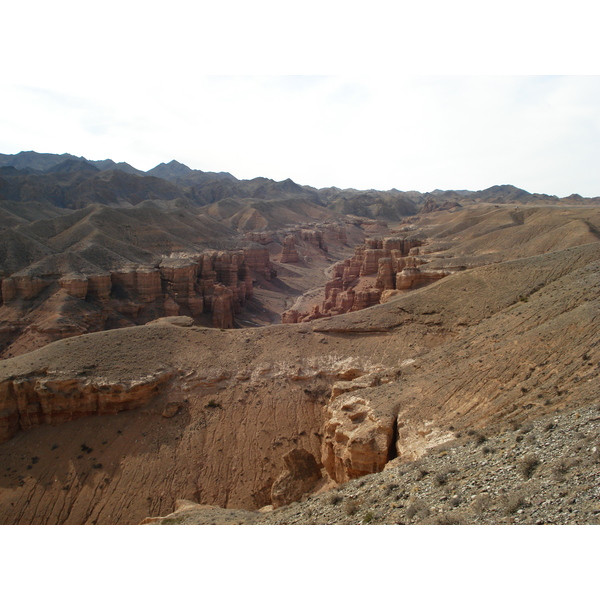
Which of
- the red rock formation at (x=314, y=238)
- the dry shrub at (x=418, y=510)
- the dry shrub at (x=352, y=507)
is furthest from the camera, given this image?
the red rock formation at (x=314, y=238)

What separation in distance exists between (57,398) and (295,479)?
12.1m

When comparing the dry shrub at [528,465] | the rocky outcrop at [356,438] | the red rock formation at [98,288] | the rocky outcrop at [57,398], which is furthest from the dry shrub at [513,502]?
the red rock formation at [98,288]

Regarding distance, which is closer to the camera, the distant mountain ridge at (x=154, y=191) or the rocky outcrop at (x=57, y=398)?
the rocky outcrop at (x=57, y=398)

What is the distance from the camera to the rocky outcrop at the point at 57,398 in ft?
65.4

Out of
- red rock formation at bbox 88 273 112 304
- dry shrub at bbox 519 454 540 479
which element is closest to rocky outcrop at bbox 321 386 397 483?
dry shrub at bbox 519 454 540 479

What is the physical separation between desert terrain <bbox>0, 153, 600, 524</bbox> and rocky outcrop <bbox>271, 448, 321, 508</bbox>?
80 millimetres

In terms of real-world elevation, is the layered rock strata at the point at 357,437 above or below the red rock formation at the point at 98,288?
Answer: below

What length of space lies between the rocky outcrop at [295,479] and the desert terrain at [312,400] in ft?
0.26

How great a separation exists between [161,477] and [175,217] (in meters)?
56.9

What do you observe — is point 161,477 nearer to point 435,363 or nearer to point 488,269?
point 435,363

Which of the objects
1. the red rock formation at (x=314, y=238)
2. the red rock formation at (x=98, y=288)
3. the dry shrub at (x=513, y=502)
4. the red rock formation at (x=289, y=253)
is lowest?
the dry shrub at (x=513, y=502)

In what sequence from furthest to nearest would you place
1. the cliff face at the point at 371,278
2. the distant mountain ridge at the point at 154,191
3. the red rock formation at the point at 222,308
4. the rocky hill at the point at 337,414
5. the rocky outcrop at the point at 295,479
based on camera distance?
the distant mountain ridge at the point at 154,191 < the red rock formation at the point at 222,308 < the cliff face at the point at 371,278 < the rocky outcrop at the point at 295,479 < the rocky hill at the point at 337,414

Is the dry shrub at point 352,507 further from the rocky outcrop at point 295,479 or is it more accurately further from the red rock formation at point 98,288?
the red rock formation at point 98,288

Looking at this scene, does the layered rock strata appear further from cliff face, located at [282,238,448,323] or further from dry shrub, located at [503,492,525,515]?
cliff face, located at [282,238,448,323]
